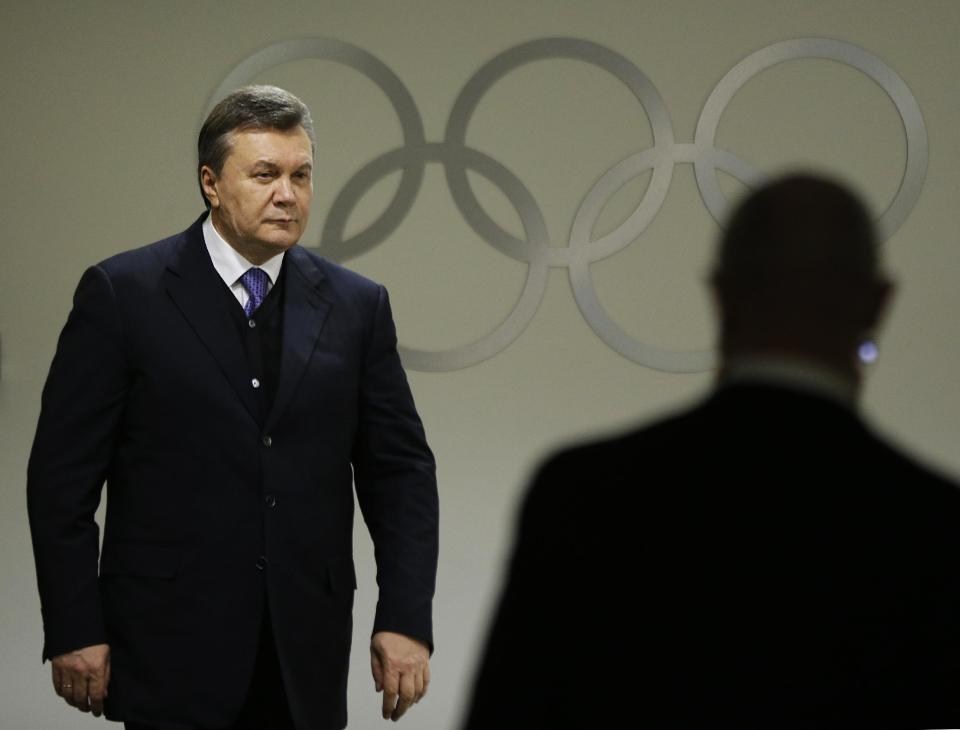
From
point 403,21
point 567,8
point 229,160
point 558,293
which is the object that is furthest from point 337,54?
point 229,160

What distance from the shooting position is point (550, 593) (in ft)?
2.72

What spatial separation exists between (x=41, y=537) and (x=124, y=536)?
12 centimetres

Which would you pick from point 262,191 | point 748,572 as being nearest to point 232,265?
point 262,191

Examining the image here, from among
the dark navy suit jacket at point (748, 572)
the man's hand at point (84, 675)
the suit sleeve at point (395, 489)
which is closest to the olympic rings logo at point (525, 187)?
the suit sleeve at point (395, 489)

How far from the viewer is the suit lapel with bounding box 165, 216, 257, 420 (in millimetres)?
2252

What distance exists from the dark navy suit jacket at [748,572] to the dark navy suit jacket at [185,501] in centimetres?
146

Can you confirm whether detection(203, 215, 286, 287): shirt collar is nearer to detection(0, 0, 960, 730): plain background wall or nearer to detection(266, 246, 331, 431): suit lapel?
detection(266, 246, 331, 431): suit lapel

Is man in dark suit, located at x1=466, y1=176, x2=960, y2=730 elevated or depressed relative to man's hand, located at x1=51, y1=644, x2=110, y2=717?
elevated

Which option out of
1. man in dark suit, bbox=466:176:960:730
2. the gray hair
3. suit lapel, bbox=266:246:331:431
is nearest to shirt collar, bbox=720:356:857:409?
man in dark suit, bbox=466:176:960:730

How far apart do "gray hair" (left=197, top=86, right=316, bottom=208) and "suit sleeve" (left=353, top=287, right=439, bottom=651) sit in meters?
0.36

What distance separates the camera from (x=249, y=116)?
233 centimetres

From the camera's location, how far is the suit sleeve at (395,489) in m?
2.35

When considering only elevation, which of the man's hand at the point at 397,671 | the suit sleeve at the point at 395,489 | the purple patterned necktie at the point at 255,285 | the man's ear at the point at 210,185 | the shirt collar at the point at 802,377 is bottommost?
the man's hand at the point at 397,671

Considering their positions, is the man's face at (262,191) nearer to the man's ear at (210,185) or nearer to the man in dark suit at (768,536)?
the man's ear at (210,185)
